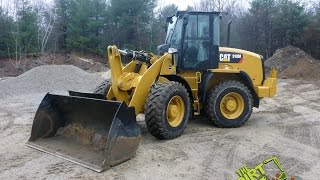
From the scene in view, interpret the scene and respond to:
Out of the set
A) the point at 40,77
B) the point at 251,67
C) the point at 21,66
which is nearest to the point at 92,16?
the point at 21,66

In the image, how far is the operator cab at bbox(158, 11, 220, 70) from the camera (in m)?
6.75

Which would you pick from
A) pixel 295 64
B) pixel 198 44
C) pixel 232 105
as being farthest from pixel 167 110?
pixel 295 64

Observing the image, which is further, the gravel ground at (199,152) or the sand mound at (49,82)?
the sand mound at (49,82)

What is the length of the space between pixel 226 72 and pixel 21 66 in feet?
67.0

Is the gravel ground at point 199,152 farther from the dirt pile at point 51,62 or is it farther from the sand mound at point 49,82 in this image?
the dirt pile at point 51,62

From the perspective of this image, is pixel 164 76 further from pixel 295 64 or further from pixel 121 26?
pixel 121 26

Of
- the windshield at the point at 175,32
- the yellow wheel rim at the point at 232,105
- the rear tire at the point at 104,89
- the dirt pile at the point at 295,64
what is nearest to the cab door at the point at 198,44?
the windshield at the point at 175,32

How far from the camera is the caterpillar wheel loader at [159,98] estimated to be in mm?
4941

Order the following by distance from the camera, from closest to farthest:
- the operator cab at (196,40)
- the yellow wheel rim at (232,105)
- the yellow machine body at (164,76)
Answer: the yellow machine body at (164,76) < the operator cab at (196,40) < the yellow wheel rim at (232,105)

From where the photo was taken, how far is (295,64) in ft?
61.2

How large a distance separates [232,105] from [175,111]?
150cm

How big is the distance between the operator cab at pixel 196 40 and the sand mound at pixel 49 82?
6.52 metres

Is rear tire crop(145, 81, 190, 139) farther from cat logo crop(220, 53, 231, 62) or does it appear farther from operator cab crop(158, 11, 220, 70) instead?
cat logo crop(220, 53, 231, 62)

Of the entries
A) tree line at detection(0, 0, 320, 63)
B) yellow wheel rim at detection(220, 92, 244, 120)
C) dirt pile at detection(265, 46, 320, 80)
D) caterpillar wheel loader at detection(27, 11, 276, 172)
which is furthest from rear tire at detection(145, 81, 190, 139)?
A: tree line at detection(0, 0, 320, 63)
